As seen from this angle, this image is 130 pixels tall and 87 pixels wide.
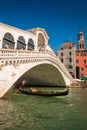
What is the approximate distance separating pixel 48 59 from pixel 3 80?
7.75m

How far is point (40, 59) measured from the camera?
15.6 metres

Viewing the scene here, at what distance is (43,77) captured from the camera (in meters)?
23.9

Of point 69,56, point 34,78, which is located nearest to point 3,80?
point 34,78

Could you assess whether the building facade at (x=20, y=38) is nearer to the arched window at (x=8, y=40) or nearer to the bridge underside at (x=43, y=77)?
the arched window at (x=8, y=40)

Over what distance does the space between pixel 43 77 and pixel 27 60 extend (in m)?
11.2

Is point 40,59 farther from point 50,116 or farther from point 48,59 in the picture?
point 50,116

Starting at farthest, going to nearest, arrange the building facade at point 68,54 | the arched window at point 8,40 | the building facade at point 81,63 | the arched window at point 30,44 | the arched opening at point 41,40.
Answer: the building facade at point 81,63 < the building facade at point 68,54 < the arched opening at point 41,40 < the arched window at point 30,44 < the arched window at point 8,40

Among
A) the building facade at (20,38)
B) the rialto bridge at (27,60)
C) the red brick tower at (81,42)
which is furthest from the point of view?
the red brick tower at (81,42)

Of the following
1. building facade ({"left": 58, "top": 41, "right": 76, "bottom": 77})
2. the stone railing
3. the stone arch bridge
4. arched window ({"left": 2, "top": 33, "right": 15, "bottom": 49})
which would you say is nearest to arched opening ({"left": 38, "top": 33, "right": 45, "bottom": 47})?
arched window ({"left": 2, "top": 33, "right": 15, "bottom": 49})

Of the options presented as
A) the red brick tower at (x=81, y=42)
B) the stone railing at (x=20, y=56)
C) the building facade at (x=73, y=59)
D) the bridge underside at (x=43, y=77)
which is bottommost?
the bridge underside at (x=43, y=77)

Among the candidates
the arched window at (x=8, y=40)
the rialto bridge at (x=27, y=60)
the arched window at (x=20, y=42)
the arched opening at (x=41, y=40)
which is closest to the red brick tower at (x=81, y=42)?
the arched opening at (x=41, y=40)

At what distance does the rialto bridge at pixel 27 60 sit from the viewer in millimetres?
10695

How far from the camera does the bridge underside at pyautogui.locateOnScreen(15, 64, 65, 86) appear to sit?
21219 mm

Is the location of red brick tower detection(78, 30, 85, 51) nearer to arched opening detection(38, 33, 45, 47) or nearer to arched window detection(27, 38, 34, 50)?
arched opening detection(38, 33, 45, 47)
